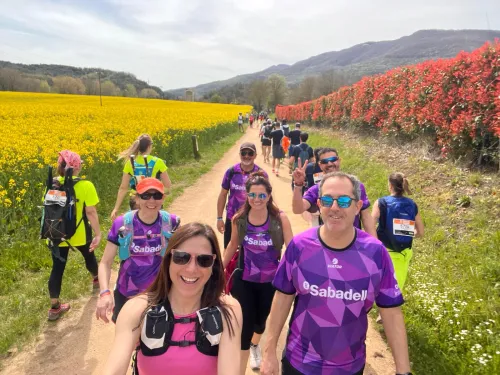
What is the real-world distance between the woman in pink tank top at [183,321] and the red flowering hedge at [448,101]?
6.10 meters

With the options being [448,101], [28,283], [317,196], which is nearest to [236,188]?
[317,196]

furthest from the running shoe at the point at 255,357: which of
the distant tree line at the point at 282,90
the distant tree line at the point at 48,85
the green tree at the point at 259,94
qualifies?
the green tree at the point at 259,94

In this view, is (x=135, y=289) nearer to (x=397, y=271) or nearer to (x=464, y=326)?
(x=397, y=271)

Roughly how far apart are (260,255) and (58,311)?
9.66 feet

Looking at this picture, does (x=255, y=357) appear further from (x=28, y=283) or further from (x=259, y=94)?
(x=259, y=94)

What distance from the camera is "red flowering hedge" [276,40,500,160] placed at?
6.62 m

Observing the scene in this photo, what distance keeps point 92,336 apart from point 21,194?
3.92m

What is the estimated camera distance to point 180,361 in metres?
1.80

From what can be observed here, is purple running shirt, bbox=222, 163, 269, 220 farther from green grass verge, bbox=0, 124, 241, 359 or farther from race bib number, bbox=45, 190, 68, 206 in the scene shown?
green grass verge, bbox=0, 124, 241, 359

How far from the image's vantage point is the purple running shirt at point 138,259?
304 centimetres

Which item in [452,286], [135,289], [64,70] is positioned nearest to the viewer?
[135,289]

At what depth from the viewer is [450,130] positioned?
7.79m

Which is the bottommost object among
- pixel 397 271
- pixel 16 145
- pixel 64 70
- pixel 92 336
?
pixel 92 336

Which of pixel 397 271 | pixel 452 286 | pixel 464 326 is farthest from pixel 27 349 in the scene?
pixel 452 286
